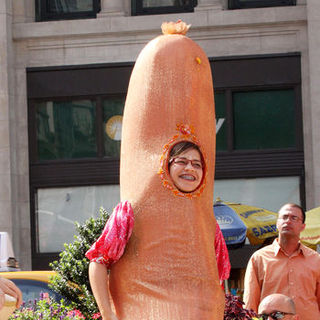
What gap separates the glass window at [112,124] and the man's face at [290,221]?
13.3 m

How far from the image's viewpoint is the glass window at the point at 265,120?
21.3 metres

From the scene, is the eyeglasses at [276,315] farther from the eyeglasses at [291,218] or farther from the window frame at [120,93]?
the window frame at [120,93]

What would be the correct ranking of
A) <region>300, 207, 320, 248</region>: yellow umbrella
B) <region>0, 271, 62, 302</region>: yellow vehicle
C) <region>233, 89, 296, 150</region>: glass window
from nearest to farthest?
<region>0, 271, 62, 302</region>: yellow vehicle → <region>300, 207, 320, 248</region>: yellow umbrella → <region>233, 89, 296, 150</region>: glass window

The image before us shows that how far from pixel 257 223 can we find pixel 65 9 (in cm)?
861

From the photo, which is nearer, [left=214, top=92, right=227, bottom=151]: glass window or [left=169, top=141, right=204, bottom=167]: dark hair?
[left=169, top=141, right=204, bottom=167]: dark hair

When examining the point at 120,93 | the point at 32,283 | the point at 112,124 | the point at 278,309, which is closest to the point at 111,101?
the point at 120,93

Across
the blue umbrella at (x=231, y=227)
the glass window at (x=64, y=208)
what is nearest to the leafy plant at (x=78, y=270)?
the blue umbrella at (x=231, y=227)

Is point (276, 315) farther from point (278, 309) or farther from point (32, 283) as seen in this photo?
point (32, 283)

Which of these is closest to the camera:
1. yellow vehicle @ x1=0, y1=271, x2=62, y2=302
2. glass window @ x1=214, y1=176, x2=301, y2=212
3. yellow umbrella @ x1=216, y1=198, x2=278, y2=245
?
yellow vehicle @ x1=0, y1=271, x2=62, y2=302

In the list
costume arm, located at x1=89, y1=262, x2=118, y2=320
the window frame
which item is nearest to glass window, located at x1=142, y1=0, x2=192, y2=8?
the window frame

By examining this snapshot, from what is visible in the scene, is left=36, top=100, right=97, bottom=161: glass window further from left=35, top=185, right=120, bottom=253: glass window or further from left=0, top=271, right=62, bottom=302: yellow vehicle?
left=0, top=271, right=62, bottom=302: yellow vehicle

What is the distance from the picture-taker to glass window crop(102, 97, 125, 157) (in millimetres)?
21625

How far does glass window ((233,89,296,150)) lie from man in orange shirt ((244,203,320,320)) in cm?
1286

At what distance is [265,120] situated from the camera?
70.2 feet
